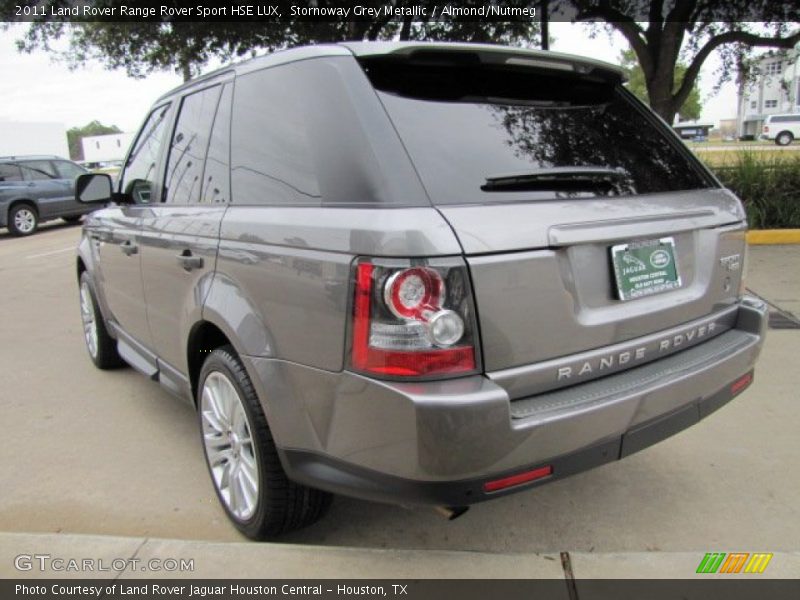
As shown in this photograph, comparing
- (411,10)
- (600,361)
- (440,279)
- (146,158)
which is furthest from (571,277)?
(411,10)

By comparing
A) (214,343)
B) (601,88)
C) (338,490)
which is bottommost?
(338,490)

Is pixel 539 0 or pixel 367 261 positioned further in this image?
pixel 539 0

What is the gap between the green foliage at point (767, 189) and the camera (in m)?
8.54

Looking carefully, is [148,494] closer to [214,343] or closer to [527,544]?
[214,343]

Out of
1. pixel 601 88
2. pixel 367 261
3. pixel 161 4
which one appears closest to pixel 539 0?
pixel 161 4

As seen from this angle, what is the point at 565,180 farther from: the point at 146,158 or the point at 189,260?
the point at 146,158

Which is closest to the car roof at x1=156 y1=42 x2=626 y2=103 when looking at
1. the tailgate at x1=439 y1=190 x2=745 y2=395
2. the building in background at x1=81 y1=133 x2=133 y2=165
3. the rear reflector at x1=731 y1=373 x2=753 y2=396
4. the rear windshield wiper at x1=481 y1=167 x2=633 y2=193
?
the rear windshield wiper at x1=481 y1=167 x2=633 y2=193

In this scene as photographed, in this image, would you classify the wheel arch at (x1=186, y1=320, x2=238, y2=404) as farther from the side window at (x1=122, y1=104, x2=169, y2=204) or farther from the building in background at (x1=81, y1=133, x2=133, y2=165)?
the building in background at (x1=81, y1=133, x2=133, y2=165)

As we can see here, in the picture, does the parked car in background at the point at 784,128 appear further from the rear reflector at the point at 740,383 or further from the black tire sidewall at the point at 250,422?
the black tire sidewall at the point at 250,422

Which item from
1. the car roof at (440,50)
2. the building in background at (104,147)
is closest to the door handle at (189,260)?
the car roof at (440,50)

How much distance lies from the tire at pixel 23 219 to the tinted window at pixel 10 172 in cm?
61

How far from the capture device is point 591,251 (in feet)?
6.51

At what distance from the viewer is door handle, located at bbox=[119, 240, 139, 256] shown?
10.8 ft

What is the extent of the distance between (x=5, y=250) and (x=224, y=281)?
12.1 meters
